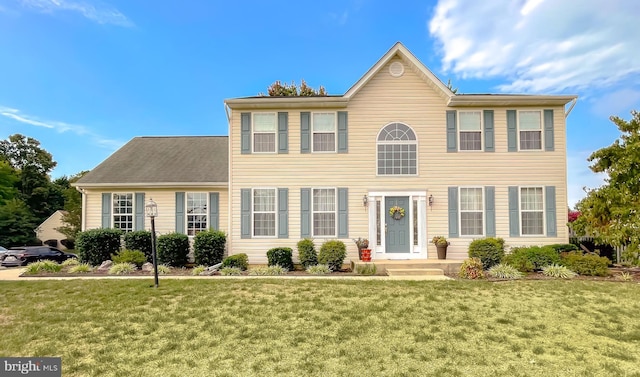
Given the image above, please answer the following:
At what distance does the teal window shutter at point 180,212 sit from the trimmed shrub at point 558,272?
12.5 m

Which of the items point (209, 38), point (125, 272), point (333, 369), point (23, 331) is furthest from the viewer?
point (209, 38)

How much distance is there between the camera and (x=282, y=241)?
41.5 feet

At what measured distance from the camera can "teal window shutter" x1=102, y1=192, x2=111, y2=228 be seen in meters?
14.3

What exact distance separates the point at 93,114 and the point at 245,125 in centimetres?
1120

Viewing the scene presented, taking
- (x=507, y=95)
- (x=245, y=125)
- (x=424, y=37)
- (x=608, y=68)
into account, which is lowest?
(x=245, y=125)

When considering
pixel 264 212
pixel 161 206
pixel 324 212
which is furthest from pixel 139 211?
pixel 324 212

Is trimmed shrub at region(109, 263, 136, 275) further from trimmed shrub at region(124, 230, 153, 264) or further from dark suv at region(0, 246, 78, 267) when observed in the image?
dark suv at region(0, 246, 78, 267)

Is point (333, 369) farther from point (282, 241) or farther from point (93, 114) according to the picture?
point (93, 114)

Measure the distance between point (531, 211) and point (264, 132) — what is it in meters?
9.86

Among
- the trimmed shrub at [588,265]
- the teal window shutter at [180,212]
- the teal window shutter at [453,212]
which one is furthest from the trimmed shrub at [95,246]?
the trimmed shrub at [588,265]

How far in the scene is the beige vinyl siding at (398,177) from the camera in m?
12.6

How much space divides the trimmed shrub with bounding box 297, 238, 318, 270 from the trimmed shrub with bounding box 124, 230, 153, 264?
560cm

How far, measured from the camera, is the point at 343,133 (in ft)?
42.0

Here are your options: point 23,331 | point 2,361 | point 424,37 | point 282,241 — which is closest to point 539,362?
point 2,361
